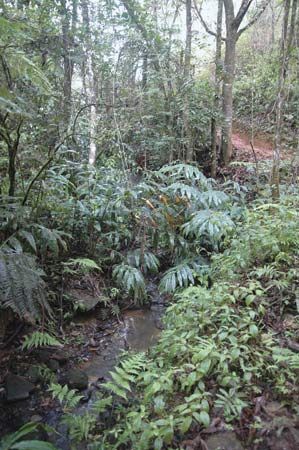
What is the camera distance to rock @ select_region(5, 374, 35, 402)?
9.00 ft

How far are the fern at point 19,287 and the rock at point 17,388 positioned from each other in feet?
2.80

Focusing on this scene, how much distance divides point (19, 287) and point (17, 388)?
3.59 feet

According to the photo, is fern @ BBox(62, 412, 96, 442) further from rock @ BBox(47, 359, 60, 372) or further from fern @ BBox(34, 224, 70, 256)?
fern @ BBox(34, 224, 70, 256)

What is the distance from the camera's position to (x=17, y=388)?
2.80 metres

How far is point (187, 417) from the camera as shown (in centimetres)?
192

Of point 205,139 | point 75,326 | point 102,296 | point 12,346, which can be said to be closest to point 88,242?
point 102,296

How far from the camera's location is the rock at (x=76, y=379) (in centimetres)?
296

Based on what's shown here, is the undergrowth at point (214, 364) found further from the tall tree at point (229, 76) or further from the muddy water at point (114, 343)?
the tall tree at point (229, 76)

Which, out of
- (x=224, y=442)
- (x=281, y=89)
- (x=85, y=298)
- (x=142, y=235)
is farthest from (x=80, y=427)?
(x=281, y=89)

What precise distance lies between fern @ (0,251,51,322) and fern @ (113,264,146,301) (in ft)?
5.98

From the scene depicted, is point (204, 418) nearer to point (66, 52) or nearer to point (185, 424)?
point (185, 424)

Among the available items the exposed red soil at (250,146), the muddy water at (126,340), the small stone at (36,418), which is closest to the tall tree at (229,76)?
the exposed red soil at (250,146)

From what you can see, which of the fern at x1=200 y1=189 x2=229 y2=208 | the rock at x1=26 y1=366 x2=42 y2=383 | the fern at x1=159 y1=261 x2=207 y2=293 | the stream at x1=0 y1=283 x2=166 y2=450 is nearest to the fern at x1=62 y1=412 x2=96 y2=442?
the stream at x1=0 y1=283 x2=166 y2=450

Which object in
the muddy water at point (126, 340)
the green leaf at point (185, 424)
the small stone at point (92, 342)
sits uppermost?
the green leaf at point (185, 424)
